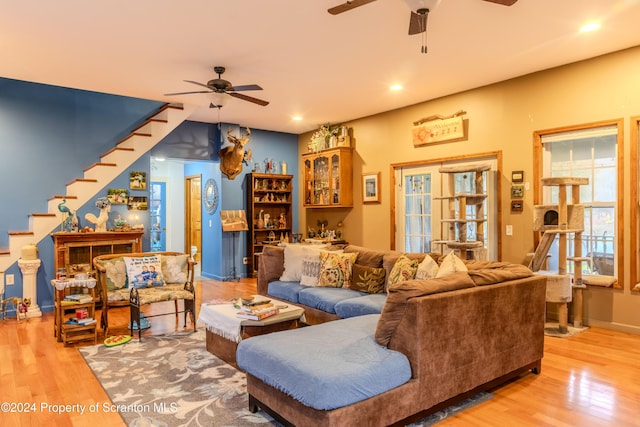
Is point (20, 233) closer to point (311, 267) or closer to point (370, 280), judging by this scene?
point (311, 267)

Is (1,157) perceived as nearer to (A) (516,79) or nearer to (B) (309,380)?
(B) (309,380)

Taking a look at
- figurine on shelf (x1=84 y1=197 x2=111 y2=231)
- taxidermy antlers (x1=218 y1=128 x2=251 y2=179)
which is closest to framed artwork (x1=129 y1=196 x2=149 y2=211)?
figurine on shelf (x1=84 y1=197 x2=111 y2=231)

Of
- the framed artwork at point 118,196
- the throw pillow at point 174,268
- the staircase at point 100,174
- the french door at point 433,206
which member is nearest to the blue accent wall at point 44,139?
the staircase at point 100,174

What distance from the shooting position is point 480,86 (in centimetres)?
552

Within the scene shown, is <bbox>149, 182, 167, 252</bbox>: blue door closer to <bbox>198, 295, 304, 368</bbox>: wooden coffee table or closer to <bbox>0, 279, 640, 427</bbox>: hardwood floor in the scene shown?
<bbox>0, 279, 640, 427</bbox>: hardwood floor

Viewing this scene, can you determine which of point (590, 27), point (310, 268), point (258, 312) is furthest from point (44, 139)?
point (590, 27)

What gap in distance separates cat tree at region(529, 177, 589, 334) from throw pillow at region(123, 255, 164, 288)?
4.18 meters

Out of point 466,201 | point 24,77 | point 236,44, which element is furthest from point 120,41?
point 466,201

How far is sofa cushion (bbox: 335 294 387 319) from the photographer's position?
145 inches

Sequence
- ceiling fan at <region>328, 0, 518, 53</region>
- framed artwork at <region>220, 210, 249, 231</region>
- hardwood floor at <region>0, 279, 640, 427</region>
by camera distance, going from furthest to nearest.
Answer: framed artwork at <region>220, 210, 249, 231</region> → hardwood floor at <region>0, 279, 640, 427</region> → ceiling fan at <region>328, 0, 518, 53</region>

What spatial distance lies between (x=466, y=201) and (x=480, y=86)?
5.10 feet

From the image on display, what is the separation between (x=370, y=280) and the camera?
4223 mm

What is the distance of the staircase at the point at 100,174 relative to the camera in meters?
5.31

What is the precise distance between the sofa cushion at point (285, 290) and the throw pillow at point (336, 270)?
0.26 m
